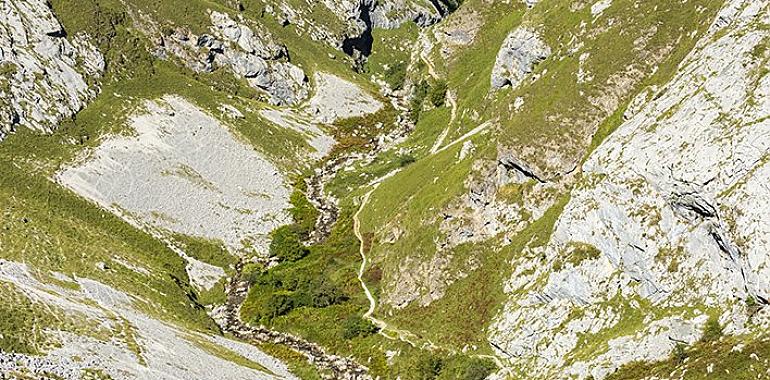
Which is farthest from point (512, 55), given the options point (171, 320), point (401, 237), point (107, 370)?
point (107, 370)

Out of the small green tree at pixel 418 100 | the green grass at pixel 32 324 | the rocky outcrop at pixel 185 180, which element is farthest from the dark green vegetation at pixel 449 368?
the small green tree at pixel 418 100

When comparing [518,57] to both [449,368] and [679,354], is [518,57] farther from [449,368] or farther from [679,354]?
[679,354]

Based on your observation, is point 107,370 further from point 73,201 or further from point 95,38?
point 95,38

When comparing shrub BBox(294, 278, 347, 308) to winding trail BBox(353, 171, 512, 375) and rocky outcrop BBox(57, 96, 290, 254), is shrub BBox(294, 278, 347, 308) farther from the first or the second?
rocky outcrop BBox(57, 96, 290, 254)

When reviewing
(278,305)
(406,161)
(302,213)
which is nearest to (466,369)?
(278,305)

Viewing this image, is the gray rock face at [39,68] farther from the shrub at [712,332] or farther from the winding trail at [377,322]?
the shrub at [712,332]

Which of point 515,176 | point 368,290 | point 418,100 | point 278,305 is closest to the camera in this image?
point 515,176
